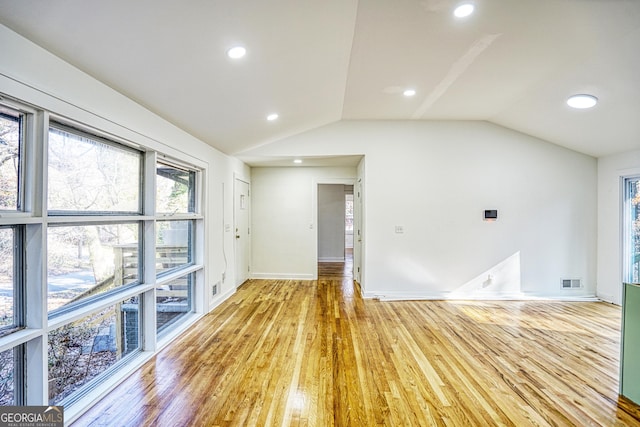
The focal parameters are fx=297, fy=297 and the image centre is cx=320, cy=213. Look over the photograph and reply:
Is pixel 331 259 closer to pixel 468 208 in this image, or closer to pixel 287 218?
pixel 287 218

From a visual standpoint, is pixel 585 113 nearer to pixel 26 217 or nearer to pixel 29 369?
pixel 26 217

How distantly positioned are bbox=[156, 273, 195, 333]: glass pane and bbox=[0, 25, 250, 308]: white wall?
26cm

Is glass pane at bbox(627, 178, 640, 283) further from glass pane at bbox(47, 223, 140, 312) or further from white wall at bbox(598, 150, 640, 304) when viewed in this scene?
glass pane at bbox(47, 223, 140, 312)

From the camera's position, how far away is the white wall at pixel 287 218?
5938mm

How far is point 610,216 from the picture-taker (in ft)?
14.4

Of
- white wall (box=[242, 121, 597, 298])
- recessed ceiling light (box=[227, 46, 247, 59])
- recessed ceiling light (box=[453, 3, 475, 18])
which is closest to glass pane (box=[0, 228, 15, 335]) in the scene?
recessed ceiling light (box=[227, 46, 247, 59])

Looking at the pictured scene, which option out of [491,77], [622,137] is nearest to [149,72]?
Result: [491,77]

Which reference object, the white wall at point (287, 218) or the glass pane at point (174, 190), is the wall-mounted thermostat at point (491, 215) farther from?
the glass pane at point (174, 190)

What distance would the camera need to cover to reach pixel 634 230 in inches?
165

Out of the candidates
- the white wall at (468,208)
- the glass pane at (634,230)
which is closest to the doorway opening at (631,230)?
the glass pane at (634,230)

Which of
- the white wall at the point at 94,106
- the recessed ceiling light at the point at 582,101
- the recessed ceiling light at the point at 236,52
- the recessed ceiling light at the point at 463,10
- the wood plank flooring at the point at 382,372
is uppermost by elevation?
the recessed ceiling light at the point at 463,10

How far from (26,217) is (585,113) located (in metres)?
5.31

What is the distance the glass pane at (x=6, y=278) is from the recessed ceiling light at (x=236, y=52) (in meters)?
1.74

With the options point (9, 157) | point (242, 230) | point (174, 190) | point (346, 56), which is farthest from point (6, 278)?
point (242, 230)
